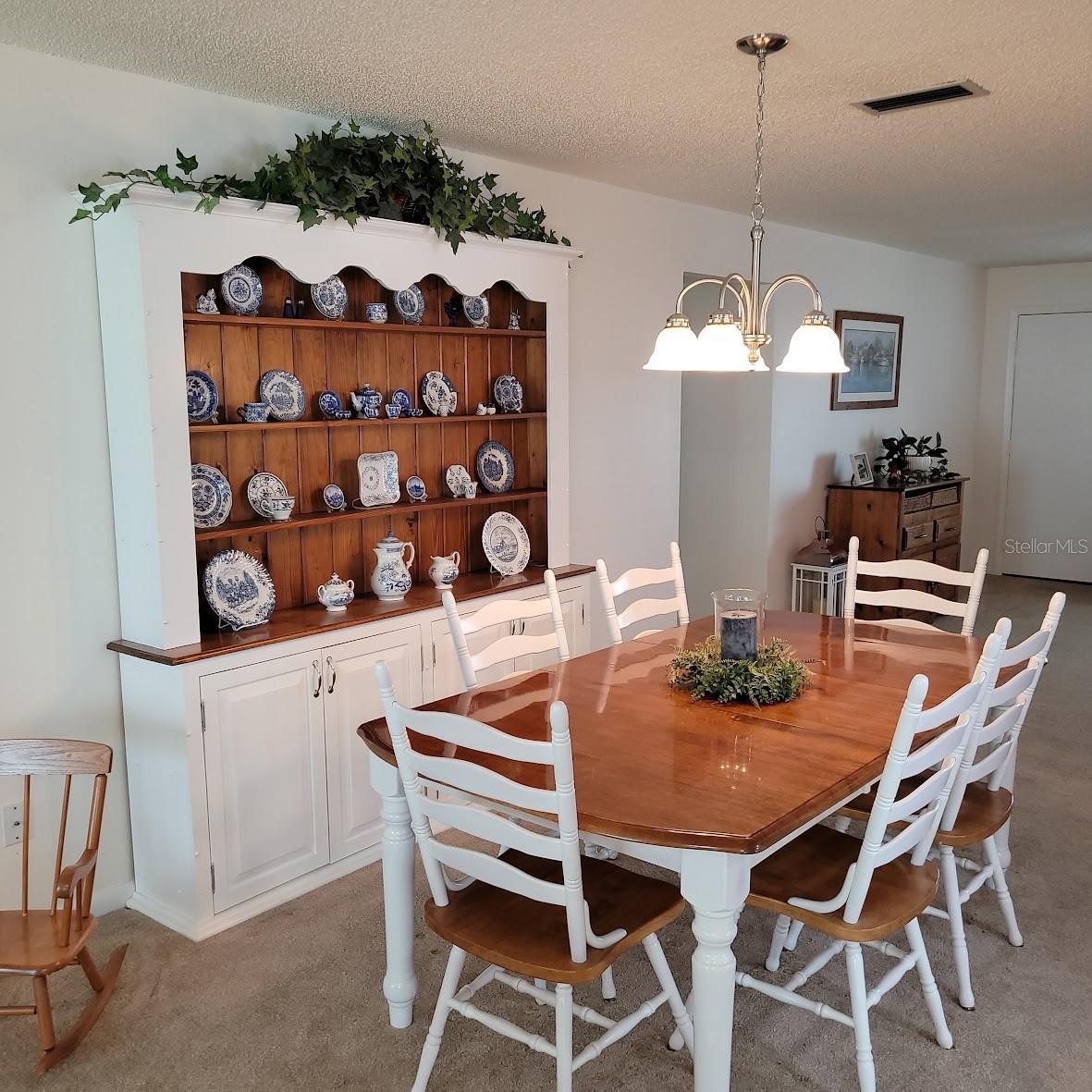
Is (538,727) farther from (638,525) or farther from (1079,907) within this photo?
(638,525)

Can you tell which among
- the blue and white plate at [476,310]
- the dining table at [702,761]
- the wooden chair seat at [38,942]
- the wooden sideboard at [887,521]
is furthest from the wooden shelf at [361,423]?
the wooden sideboard at [887,521]

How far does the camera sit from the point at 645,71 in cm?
275

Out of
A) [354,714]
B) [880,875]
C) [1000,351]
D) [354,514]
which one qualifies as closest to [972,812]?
[880,875]

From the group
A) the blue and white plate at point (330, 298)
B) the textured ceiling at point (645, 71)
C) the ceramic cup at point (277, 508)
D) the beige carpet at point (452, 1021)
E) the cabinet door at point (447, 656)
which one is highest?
the textured ceiling at point (645, 71)

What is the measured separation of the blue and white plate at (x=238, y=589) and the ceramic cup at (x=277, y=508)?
0.14 meters

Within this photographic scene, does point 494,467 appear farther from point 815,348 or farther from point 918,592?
point 815,348

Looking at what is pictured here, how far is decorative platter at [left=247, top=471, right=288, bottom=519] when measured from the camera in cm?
319

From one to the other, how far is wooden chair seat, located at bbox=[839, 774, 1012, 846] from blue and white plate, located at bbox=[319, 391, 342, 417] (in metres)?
1.96

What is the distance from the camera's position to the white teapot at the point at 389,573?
3.45 m

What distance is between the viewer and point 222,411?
313 centimetres

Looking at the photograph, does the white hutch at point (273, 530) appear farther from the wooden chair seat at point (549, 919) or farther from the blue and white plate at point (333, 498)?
the wooden chair seat at point (549, 919)

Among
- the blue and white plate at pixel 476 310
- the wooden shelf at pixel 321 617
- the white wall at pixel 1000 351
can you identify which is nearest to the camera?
the wooden shelf at pixel 321 617

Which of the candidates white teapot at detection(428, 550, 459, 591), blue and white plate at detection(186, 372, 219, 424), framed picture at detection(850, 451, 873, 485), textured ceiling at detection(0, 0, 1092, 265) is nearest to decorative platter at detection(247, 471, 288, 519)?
blue and white plate at detection(186, 372, 219, 424)

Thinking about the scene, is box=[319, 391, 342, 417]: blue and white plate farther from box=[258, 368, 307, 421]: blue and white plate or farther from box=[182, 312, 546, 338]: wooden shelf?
box=[182, 312, 546, 338]: wooden shelf
